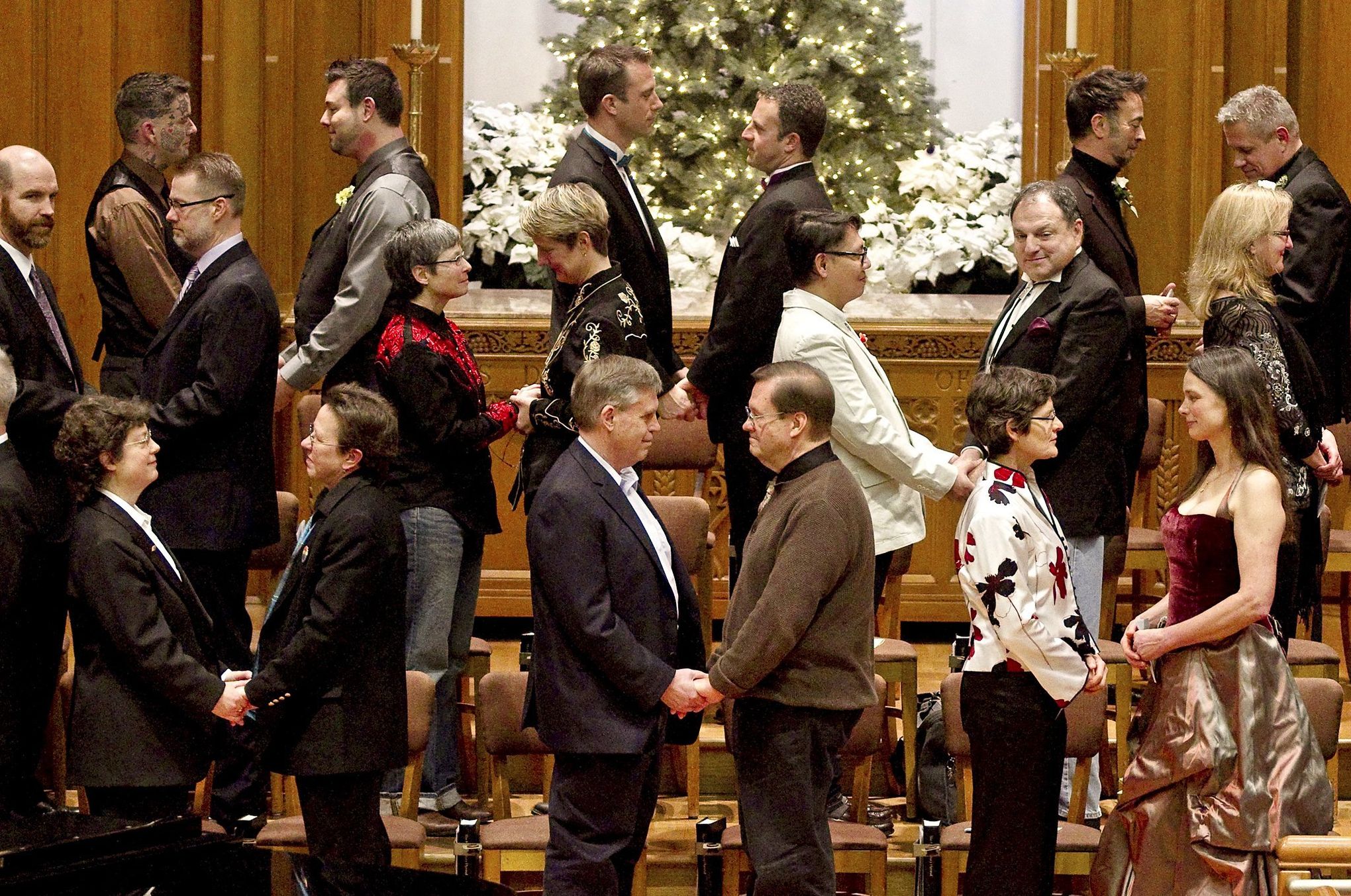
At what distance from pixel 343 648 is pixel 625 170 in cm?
171

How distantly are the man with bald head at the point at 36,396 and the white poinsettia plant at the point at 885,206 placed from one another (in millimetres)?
2845

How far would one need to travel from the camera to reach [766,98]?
5.14m

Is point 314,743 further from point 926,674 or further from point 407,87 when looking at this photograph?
point 407,87

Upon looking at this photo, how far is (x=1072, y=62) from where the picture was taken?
21.5 feet

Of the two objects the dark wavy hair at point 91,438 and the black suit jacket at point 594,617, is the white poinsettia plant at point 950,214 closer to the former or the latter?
the black suit jacket at point 594,617

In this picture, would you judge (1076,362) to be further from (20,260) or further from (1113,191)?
(20,260)

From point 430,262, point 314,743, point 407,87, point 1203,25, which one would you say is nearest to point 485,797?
point 314,743

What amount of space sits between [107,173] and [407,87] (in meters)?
2.11

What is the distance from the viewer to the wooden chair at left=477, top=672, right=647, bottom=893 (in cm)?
441

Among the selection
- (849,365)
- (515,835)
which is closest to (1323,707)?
(849,365)

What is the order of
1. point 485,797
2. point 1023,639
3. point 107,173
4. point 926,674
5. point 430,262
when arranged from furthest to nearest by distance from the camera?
point 926,674, point 107,173, point 485,797, point 430,262, point 1023,639

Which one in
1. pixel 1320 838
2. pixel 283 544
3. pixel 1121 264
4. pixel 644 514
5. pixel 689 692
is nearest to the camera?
pixel 1320 838

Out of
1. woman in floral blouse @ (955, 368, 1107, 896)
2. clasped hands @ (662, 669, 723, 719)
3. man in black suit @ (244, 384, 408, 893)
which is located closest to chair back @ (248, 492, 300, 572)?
man in black suit @ (244, 384, 408, 893)

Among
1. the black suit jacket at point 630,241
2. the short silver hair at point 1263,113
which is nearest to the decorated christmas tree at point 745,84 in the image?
the short silver hair at point 1263,113
